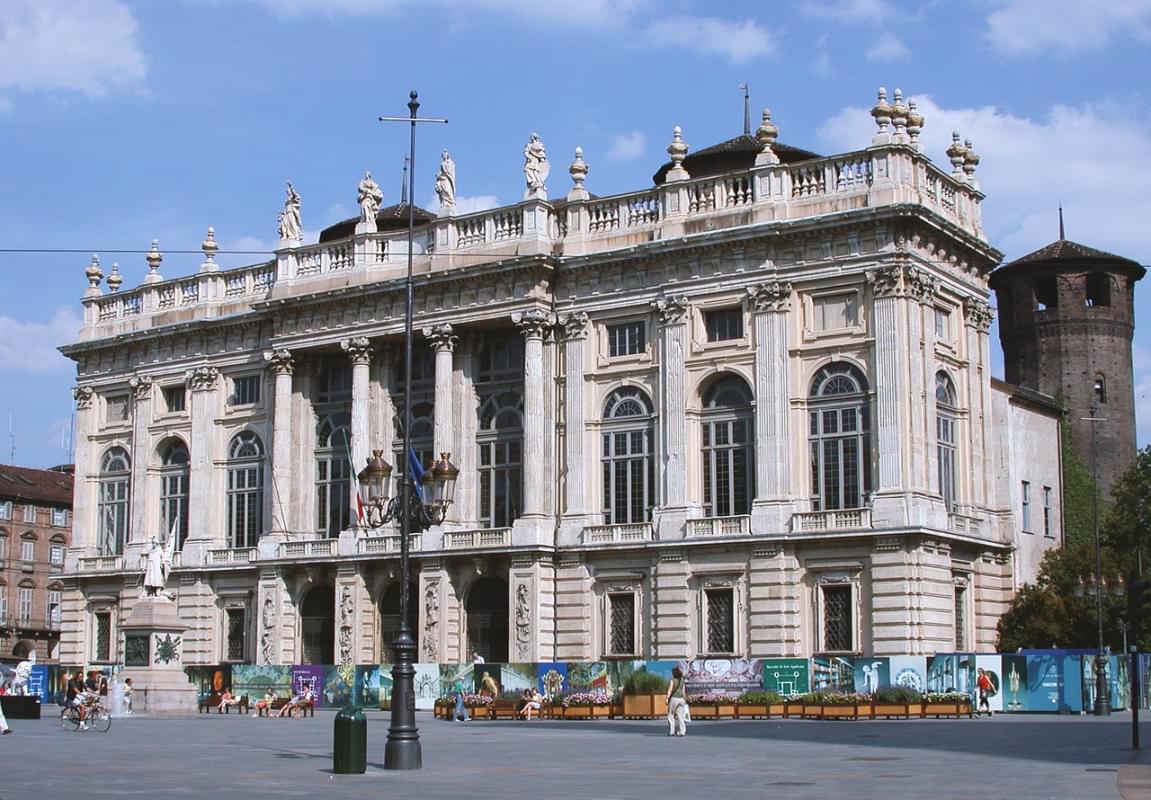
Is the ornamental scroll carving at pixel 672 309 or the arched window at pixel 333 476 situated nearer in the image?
the ornamental scroll carving at pixel 672 309

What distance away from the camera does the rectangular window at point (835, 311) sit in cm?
5100

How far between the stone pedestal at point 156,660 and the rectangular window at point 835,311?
2236 centimetres

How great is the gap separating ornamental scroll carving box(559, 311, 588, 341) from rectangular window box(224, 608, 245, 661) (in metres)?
17.9

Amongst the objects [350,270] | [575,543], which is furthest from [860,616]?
[350,270]

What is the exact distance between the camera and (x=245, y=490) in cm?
6450

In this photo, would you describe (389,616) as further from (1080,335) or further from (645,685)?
(1080,335)

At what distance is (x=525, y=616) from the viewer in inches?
2144

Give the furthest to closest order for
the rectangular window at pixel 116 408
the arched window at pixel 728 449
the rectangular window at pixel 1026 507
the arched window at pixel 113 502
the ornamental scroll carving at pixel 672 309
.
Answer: the rectangular window at pixel 116 408 → the arched window at pixel 113 502 → the rectangular window at pixel 1026 507 → the ornamental scroll carving at pixel 672 309 → the arched window at pixel 728 449

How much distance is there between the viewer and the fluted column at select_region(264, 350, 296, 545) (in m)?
61.6

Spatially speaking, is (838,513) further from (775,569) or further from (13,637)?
(13,637)

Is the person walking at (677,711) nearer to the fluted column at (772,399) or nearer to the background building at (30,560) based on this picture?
the fluted column at (772,399)

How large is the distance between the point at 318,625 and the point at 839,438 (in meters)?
21.6

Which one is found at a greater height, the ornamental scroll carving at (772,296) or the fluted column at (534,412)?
the ornamental scroll carving at (772,296)

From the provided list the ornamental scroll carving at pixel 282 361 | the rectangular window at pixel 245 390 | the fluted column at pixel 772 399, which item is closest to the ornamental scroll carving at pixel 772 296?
the fluted column at pixel 772 399
